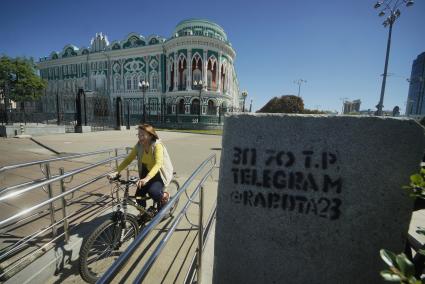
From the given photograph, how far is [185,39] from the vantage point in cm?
3234

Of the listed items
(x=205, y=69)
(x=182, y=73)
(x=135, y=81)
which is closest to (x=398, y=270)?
(x=205, y=69)

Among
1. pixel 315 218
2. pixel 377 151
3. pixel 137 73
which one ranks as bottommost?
pixel 315 218

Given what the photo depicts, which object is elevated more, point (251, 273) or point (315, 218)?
point (315, 218)

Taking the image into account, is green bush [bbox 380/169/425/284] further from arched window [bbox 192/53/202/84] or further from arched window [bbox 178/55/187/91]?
arched window [bbox 178/55/187/91]

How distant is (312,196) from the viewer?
1546 millimetres

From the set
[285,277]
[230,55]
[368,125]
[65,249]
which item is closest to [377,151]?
[368,125]

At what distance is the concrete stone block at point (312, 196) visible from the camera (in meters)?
1.41

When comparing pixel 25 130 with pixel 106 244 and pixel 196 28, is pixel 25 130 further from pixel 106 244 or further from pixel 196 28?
pixel 196 28

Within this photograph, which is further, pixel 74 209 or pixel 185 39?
pixel 185 39

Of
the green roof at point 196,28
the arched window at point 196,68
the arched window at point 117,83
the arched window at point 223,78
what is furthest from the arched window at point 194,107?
the arched window at point 117,83

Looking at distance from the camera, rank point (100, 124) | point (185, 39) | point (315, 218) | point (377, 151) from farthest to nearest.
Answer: point (185, 39)
point (100, 124)
point (315, 218)
point (377, 151)

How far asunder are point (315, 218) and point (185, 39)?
1397 inches

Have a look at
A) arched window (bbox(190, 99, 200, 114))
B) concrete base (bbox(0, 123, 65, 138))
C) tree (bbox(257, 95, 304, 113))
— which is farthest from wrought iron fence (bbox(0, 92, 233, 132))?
tree (bbox(257, 95, 304, 113))

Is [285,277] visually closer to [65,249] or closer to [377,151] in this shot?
[377,151]
